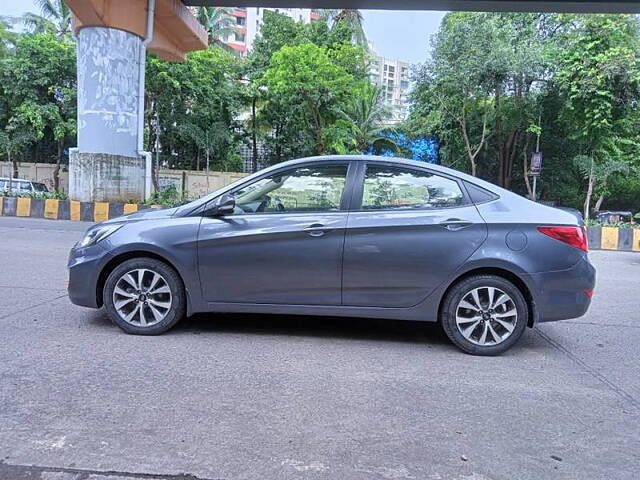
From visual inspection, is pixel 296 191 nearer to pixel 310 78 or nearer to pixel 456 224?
Result: pixel 456 224

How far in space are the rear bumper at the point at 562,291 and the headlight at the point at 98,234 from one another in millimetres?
3663

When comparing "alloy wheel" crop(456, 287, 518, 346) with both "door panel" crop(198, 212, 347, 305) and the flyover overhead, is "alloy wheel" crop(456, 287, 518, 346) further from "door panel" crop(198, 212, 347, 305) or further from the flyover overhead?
the flyover overhead

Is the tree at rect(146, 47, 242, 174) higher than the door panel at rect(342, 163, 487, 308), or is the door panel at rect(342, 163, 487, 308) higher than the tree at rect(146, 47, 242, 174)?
the tree at rect(146, 47, 242, 174)

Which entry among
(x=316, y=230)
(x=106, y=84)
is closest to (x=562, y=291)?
(x=316, y=230)

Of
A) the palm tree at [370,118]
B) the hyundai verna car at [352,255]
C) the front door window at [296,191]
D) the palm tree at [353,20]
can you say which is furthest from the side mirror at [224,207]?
the palm tree at [353,20]

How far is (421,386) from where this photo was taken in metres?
3.95

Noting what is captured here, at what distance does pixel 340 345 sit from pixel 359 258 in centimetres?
82

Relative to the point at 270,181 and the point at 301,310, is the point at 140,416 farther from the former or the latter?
the point at 270,181

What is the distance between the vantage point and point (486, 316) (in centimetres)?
465

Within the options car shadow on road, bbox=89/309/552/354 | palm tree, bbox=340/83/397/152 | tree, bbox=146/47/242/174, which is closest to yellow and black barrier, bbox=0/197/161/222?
tree, bbox=146/47/242/174

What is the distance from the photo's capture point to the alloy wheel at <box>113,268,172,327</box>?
4828 mm

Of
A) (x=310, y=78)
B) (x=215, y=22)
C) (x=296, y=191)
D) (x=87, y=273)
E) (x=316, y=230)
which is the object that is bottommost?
(x=87, y=273)

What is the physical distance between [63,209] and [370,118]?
1631cm

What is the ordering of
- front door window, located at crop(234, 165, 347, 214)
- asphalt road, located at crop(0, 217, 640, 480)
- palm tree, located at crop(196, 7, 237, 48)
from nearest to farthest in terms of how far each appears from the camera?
1. asphalt road, located at crop(0, 217, 640, 480)
2. front door window, located at crop(234, 165, 347, 214)
3. palm tree, located at crop(196, 7, 237, 48)
